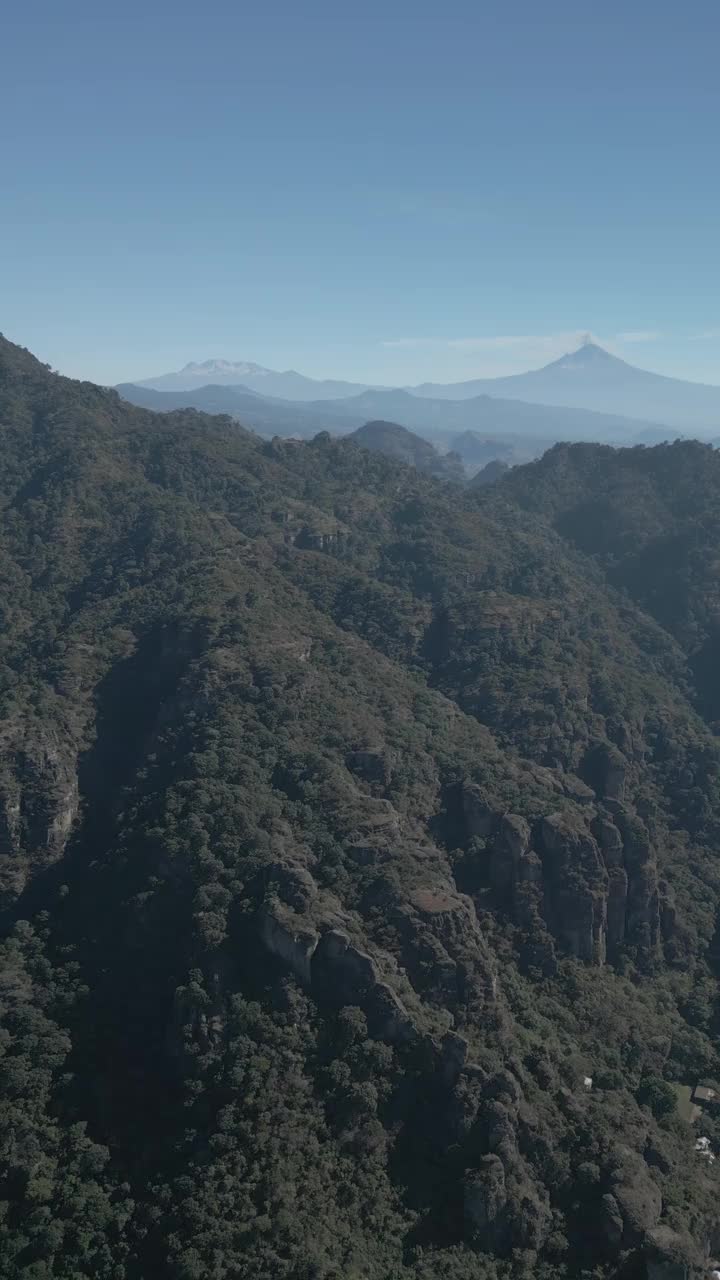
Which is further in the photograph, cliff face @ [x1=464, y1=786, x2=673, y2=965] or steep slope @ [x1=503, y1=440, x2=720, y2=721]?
steep slope @ [x1=503, y1=440, x2=720, y2=721]

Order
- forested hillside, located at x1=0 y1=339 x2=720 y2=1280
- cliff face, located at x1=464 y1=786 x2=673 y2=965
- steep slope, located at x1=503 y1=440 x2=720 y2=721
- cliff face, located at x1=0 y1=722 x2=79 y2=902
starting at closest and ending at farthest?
forested hillside, located at x1=0 y1=339 x2=720 y2=1280 → cliff face, located at x1=0 y1=722 x2=79 y2=902 → cliff face, located at x1=464 y1=786 x2=673 y2=965 → steep slope, located at x1=503 y1=440 x2=720 y2=721

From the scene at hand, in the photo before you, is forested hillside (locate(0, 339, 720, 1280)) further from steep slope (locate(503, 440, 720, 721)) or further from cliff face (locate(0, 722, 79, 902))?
steep slope (locate(503, 440, 720, 721))

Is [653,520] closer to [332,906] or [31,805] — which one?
[332,906]

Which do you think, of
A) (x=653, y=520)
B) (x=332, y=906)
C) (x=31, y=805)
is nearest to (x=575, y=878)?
(x=332, y=906)

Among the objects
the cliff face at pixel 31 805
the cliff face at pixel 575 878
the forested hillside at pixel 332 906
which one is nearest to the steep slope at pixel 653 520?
the forested hillside at pixel 332 906

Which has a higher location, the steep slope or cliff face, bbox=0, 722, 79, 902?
the steep slope

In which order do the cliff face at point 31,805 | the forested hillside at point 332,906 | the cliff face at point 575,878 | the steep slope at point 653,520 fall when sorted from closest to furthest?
the forested hillside at point 332,906 → the cliff face at point 31,805 → the cliff face at point 575,878 → the steep slope at point 653,520

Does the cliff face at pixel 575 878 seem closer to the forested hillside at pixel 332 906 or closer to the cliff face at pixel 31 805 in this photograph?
the forested hillside at pixel 332 906

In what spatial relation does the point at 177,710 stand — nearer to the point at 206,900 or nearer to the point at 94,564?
the point at 206,900

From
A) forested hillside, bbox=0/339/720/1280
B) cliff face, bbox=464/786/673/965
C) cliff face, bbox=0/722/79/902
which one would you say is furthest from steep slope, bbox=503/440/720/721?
cliff face, bbox=0/722/79/902
